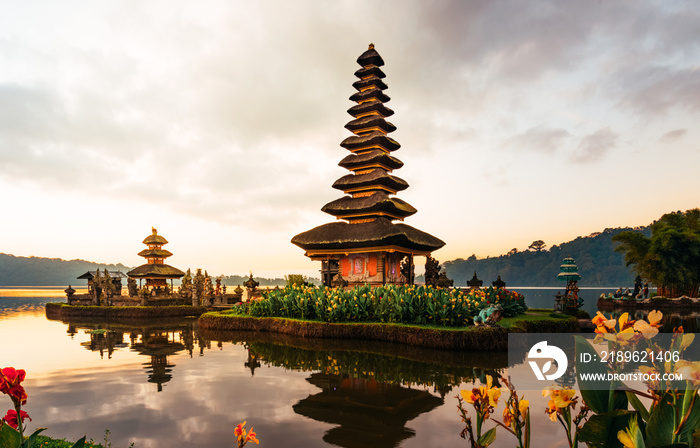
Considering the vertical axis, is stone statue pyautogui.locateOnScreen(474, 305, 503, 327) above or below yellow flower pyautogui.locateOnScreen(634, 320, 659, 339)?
below

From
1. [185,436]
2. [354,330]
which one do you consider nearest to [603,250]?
[354,330]

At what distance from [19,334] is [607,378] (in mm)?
25860

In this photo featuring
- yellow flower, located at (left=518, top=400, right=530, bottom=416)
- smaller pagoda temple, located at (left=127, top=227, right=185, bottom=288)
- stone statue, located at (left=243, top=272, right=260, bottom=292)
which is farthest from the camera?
smaller pagoda temple, located at (left=127, top=227, right=185, bottom=288)

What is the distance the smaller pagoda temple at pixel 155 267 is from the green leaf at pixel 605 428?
128 feet

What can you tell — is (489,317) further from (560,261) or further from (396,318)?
(560,261)

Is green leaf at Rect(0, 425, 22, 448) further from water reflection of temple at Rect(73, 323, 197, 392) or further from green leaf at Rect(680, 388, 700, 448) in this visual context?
water reflection of temple at Rect(73, 323, 197, 392)

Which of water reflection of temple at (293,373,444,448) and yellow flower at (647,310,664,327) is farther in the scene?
water reflection of temple at (293,373,444,448)

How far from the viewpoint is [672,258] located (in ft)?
124

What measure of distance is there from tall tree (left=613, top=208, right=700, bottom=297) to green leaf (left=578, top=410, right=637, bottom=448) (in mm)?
46228

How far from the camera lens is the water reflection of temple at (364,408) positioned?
579cm

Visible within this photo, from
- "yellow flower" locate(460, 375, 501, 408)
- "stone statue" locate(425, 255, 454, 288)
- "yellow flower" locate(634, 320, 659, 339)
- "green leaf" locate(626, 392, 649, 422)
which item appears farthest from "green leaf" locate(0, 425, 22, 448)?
"stone statue" locate(425, 255, 454, 288)

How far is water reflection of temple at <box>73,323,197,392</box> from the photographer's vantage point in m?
10.9

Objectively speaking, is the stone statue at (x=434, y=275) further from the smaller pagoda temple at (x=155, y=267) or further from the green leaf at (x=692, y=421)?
the smaller pagoda temple at (x=155, y=267)

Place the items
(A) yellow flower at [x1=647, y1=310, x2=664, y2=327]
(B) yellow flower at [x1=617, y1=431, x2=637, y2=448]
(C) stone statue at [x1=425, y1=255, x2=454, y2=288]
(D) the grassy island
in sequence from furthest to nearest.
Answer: (C) stone statue at [x1=425, y1=255, x2=454, y2=288] < (D) the grassy island < (A) yellow flower at [x1=647, y1=310, x2=664, y2=327] < (B) yellow flower at [x1=617, y1=431, x2=637, y2=448]
